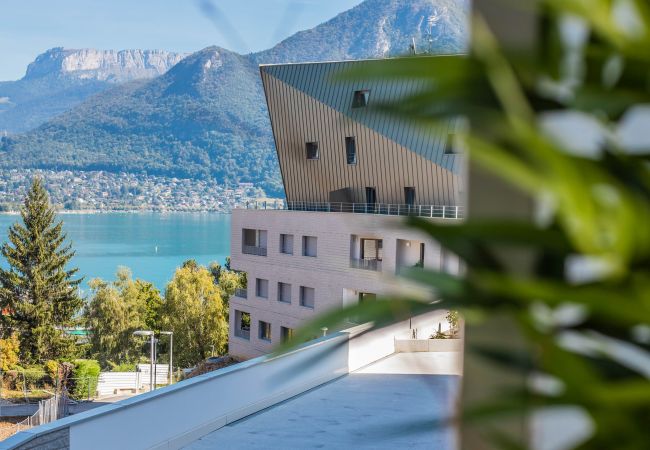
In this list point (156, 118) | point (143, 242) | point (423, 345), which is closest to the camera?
point (423, 345)

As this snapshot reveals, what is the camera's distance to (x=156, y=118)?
3351 inches

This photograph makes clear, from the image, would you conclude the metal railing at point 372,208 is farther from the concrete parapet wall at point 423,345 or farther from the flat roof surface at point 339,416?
the flat roof surface at point 339,416

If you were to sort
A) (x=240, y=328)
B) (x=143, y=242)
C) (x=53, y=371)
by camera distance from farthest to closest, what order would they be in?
(x=143, y=242) < (x=53, y=371) < (x=240, y=328)

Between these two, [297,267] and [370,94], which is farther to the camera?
[297,267]

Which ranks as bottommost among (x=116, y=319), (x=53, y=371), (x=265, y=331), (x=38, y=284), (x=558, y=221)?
(x=53, y=371)

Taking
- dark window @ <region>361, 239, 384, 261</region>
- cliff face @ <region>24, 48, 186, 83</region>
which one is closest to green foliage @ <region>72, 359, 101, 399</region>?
dark window @ <region>361, 239, 384, 261</region>

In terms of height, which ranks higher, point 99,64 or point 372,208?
point 99,64

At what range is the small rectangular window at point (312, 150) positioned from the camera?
848 inches

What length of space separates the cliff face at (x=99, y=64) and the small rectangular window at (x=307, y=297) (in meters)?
125

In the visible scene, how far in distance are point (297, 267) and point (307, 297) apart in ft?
3.08

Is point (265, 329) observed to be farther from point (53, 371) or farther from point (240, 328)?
point (53, 371)

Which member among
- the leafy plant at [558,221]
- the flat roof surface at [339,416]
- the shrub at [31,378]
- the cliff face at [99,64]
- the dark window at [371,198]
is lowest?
the shrub at [31,378]

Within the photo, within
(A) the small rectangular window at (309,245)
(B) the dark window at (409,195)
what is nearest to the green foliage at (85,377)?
(A) the small rectangular window at (309,245)

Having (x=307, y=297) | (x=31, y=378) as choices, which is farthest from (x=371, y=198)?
(x=31, y=378)
